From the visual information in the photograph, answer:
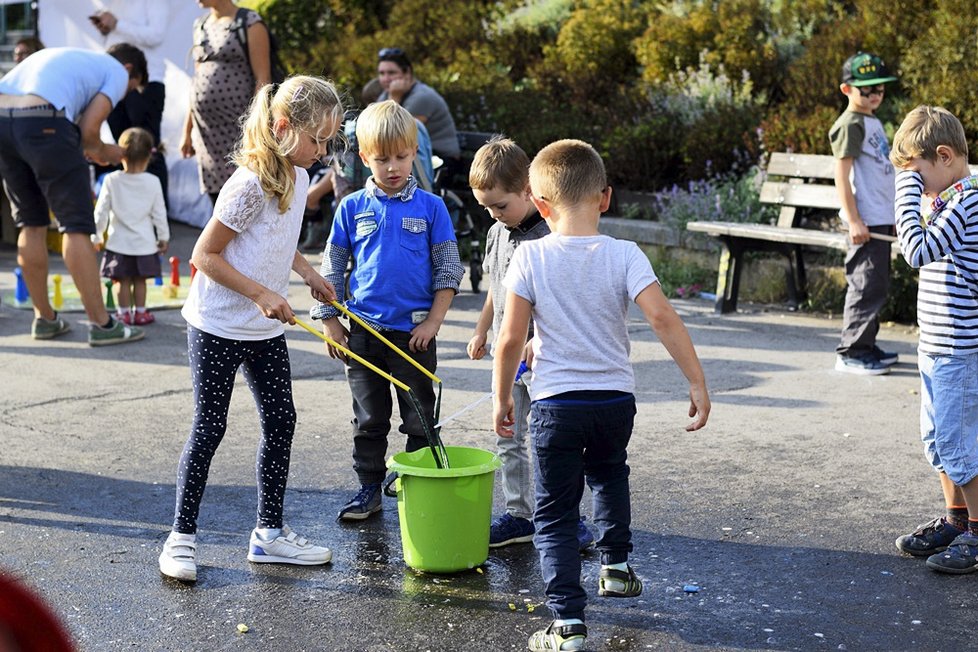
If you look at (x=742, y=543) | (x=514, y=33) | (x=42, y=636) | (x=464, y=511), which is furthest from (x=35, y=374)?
(x=514, y=33)

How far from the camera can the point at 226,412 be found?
14.3 feet

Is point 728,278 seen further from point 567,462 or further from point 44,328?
point 567,462

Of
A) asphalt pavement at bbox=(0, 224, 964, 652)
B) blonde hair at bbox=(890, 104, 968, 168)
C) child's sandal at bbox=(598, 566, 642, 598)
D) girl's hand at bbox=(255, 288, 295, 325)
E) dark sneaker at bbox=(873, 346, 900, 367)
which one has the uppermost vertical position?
blonde hair at bbox=(890, 104, 968, 168)

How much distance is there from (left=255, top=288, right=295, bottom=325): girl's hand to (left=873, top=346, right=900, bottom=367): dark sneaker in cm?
419

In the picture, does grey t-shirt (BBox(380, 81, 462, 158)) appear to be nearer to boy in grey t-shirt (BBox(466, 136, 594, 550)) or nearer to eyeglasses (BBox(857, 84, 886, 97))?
eyeglasses (BBox(857, 84, 886, 97))

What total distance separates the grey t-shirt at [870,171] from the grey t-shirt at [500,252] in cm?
328

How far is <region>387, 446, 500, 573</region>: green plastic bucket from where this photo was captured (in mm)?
4242

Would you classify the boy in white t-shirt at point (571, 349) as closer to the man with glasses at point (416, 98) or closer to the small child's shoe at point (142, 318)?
the man with glasses at point (416, 98)

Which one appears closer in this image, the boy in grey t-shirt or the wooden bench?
the boy in grey t-shirt

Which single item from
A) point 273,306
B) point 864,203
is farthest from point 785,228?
point 273,306

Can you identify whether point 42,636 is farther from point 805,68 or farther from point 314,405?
point 805,68

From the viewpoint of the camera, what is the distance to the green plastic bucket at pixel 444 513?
424 centimetres

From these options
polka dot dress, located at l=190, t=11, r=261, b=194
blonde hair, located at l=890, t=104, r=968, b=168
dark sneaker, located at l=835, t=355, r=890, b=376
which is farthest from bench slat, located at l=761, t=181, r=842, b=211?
blonde hair, located at l=890, t=104, r=968, b=168

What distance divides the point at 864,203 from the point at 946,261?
295cm
